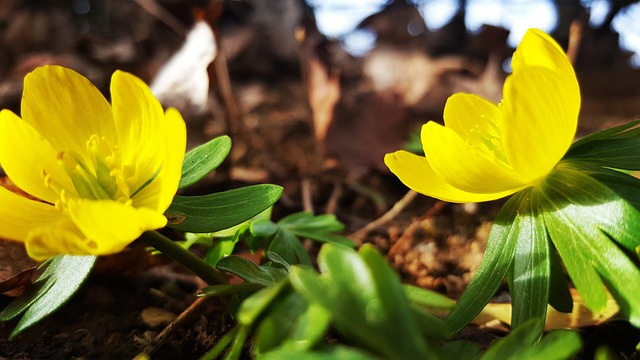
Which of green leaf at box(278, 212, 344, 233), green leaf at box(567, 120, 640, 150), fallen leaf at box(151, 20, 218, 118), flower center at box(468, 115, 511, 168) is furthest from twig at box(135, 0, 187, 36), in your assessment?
green leaf at box(567, 120, 640, 150)

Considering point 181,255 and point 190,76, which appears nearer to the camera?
point 181,255

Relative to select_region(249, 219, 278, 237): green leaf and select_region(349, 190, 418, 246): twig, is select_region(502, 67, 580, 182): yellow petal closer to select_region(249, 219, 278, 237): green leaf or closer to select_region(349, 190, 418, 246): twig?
select_region(249, 219, 278, 237): green leaf

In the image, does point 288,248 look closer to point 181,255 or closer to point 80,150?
point 181,255

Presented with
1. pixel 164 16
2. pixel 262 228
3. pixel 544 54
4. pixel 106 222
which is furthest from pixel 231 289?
pixel 164 16

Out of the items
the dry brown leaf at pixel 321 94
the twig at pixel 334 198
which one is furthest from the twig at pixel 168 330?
the dry brown leaf at pixel 321 94

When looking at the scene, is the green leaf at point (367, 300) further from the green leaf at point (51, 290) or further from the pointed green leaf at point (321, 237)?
the pointed green leaf at point (321, 237)

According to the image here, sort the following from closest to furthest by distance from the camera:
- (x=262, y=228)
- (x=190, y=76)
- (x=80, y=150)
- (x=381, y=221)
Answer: (x=80, y=150) → (x=262, y=228) → (x=381, y=221) → (x=190, y=76)
